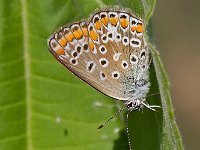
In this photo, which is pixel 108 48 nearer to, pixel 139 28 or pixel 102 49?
pixel 102 49

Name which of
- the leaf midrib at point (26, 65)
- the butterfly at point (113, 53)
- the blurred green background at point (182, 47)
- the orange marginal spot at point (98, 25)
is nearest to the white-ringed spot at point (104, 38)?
the butterfly at point (113, 53)

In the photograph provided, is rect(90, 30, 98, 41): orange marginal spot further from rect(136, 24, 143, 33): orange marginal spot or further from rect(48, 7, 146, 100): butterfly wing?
rect(136, 24, 143, 33): orange marginal spot

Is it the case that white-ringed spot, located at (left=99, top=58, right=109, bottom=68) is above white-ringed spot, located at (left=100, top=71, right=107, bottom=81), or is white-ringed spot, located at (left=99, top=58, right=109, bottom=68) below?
above

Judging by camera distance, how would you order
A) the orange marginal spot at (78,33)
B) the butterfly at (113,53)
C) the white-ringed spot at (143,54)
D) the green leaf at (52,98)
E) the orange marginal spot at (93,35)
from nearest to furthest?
1. the green leaf at (52,98)
2. the orange marginal spot at (78,33)
3. the butterfly at (113,53)
4. the orange marginal spot at (93,35)
5. the white-ringed spot at (143,54)

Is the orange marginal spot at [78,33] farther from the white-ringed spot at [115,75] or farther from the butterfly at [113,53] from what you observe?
the white-ringed spot at [115,75]

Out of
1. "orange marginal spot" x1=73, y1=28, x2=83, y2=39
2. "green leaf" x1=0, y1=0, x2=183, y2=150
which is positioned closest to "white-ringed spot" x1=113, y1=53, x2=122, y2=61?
"orange marginal spot" x1=73, y1=28, x2=83, y2=39

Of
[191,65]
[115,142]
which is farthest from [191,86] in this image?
[115,142]
